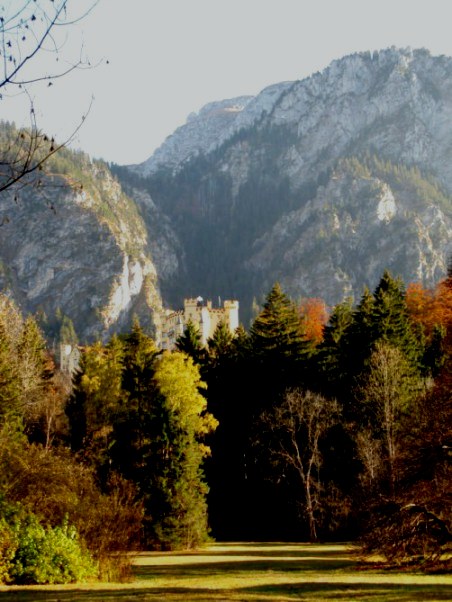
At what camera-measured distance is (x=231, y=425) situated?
181 feet

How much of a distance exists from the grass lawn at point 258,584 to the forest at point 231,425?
3029 mm

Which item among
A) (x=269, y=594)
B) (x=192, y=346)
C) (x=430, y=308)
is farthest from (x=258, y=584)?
(x=430, y=308)

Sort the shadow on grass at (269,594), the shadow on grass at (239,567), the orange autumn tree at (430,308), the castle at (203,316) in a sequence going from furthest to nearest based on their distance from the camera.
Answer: the castle at (203,316)
the orange autumn tree at (430,308)
the shadow on grass at (239,567)
the shadow on grass at (269,594)

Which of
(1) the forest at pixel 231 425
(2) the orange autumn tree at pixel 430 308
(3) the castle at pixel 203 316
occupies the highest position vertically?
(3) the castle at pixel 203 316

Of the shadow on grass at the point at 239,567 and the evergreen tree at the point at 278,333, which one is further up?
the evergreen tree at the point at 278,333

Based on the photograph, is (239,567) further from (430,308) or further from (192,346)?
(430,308)

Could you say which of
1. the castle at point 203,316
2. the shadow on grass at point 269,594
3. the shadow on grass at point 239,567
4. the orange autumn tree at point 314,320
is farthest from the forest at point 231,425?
the castle at point 203,316

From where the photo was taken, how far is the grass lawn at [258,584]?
17344mm

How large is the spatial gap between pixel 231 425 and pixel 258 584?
3420 cm

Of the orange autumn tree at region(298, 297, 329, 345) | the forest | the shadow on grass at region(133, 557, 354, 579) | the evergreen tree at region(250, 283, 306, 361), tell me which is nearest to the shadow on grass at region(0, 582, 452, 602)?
the shadow on grass at region(133, 557, 354, 579)

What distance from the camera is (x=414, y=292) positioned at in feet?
295

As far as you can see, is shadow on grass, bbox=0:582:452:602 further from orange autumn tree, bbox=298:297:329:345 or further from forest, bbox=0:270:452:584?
orange autumn tree, bbox=298:297:329:345

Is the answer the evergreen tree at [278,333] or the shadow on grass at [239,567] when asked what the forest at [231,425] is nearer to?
the evergreen tree at [278,333]

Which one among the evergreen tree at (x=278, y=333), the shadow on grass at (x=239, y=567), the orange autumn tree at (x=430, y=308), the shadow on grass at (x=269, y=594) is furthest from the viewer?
the orange autumn tree at (x=430, y=308)
